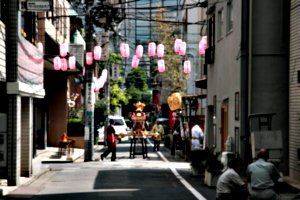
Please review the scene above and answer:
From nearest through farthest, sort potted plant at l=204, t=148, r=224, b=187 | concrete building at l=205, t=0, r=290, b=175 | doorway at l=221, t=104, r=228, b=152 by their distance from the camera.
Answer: potted plant at l=204, t=148, r=224, b=187 → concrete building at l=205, t=0, r=290, b=175 → doorway at l=221, t=104, r=228, b=152

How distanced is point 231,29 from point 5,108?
9976 millimetres

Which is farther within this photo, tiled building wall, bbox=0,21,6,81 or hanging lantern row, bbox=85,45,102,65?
hanging lantern row, bbox=85,45,102,65

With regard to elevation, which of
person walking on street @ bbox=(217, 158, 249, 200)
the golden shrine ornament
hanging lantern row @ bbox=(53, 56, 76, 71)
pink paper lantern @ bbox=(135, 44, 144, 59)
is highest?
pink paper lantern @ bbox=(135, 44, 144, 59)

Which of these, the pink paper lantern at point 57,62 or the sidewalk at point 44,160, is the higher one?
the pink paper lantern at point 57,62

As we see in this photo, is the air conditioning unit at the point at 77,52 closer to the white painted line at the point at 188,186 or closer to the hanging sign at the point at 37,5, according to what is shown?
the white painted line at the point at 188,186

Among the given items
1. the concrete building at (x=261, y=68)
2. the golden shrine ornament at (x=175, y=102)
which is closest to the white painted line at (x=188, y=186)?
the concrete building at (x=261, y=68)

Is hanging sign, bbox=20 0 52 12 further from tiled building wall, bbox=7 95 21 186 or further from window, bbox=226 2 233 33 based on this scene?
window, bbox=226 2 233 33

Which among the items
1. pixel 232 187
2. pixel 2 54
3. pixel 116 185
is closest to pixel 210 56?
pixel 116 185

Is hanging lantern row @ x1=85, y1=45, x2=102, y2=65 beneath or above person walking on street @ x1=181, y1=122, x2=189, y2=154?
above

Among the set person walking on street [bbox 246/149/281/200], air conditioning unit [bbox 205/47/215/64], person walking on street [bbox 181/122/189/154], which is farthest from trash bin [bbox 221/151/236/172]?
person walking on street [bbox 181/122/189/154]

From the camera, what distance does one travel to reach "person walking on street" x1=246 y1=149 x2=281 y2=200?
10938 mm

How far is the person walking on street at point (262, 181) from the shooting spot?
10.9 meters

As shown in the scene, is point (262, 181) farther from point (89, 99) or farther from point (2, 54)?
point (89, 99)

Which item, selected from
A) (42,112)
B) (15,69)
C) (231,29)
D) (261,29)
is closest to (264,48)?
(261,29)
